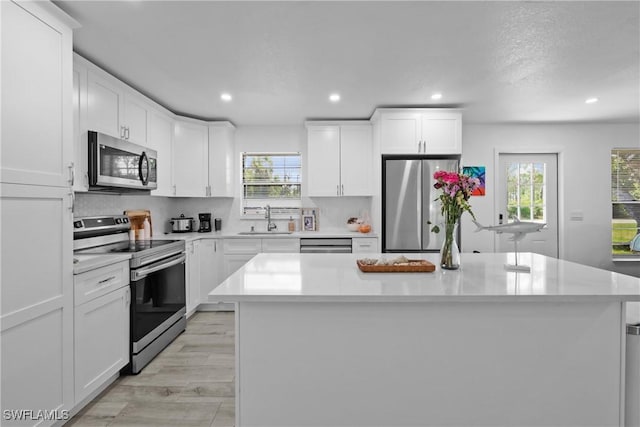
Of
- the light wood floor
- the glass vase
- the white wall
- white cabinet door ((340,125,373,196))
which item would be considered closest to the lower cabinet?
the light wood floor

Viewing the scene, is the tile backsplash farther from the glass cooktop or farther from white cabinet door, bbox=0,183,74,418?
white cabinet door, bbox=0,183,74,418

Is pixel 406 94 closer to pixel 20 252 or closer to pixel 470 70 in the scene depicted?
pixel 470 70

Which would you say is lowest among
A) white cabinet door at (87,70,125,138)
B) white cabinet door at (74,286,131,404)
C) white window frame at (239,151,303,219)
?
white cabinet door at (74,286,131,404)

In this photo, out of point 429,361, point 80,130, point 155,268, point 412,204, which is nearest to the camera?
point 429,361

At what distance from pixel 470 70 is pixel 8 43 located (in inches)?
121

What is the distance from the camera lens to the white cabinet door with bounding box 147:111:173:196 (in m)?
3.72

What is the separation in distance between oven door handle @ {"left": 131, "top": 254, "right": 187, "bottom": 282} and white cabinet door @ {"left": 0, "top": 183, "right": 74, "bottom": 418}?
0.64 meters

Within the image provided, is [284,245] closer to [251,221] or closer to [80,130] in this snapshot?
[251,221]

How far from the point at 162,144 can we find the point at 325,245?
221 cm

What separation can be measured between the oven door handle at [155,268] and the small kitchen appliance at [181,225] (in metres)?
1.01

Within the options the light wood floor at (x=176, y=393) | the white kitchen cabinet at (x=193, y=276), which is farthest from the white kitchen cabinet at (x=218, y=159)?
the light wood floor at (x=176, y=393)

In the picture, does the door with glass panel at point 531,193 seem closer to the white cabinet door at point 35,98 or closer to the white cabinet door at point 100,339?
the white cabinet door at point 100,339

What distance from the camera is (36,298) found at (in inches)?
69.6

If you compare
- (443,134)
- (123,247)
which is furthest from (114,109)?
(443,134)
